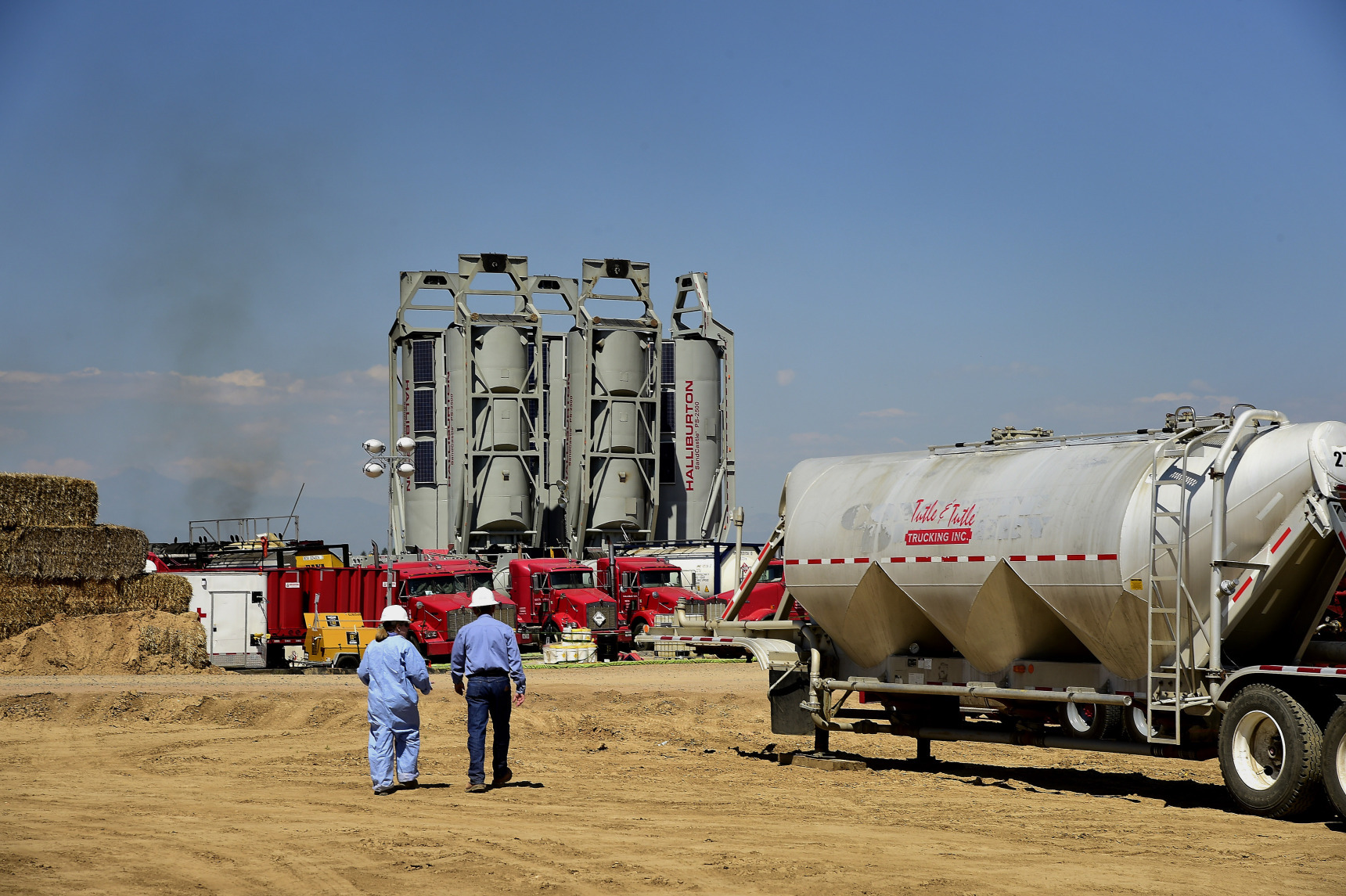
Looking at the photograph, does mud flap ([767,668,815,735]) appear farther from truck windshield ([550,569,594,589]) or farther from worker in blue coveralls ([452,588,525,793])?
truck windshield ([550,569,594,589])

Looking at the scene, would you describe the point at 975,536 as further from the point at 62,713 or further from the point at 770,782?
the point at 62,713

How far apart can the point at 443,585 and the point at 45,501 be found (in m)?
9.31

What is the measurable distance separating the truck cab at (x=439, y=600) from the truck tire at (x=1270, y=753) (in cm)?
2142

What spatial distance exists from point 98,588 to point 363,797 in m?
21.8

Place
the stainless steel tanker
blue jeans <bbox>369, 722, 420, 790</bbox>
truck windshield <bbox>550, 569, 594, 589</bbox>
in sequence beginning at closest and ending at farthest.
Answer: the stainless steel tanker < blue jeans <bbox>369, 722, 420, 790</bbox> < truck windshield <bbox>550, 569, 594, 589</bbox>

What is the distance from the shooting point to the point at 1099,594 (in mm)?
12367

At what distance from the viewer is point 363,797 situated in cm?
1240

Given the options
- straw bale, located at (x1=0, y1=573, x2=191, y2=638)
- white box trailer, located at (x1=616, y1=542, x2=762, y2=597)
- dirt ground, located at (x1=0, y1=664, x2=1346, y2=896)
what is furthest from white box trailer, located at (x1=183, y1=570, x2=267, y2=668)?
dirt ground, located at (x1=0, y1=664, x2=1346, y2=896)

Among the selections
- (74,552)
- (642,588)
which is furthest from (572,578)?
(74,552)

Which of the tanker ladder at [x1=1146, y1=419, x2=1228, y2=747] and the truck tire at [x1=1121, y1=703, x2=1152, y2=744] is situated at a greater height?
the tanker ladder at [x1=1146, y1=419, x2=1228, y2=747]

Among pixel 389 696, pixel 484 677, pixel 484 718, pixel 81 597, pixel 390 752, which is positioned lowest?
pixel 390 752

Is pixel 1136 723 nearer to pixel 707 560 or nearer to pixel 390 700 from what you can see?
pixel 390 700

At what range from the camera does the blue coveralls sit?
1257 cm

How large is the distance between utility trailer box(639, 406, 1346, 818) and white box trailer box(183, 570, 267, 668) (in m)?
21.2
